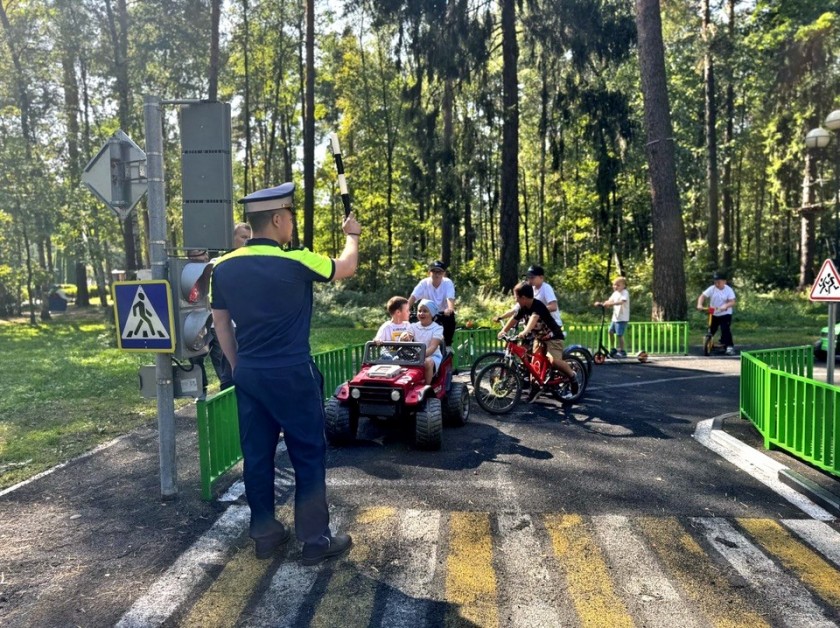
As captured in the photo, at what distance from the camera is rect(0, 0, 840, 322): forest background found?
2091cm

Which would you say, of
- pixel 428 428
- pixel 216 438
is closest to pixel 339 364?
pixel 428 428

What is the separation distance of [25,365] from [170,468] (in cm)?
1127

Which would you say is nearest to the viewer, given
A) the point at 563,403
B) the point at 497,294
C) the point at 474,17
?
the point at 563,403

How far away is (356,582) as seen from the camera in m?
3.90

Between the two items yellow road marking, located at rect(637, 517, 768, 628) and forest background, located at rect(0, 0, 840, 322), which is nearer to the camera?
yellow road marking, located at rect(637, 517, 768, 628)

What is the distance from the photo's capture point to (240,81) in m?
38.4

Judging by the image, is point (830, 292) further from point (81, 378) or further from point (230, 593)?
point (81, 378)

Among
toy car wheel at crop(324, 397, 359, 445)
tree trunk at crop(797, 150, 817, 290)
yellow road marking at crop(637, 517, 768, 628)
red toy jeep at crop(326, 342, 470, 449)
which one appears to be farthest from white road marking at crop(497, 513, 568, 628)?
tree trunk at crop(797, 150, 817, 290)

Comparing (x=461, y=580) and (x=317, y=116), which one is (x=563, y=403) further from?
Result: (x=317, y=116)

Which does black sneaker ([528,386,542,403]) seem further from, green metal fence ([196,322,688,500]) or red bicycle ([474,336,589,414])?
green metal fence ([196,322,688,500])

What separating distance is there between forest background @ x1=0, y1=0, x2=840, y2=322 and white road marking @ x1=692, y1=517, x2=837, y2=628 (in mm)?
13111

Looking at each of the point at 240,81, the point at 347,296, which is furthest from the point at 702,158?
the point at 240,81

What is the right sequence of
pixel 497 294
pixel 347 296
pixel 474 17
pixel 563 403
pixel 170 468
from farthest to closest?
pixel 347 296 → pixel 497 294 → pixel 474 17 → pixel 563 403 → pixel 170 468

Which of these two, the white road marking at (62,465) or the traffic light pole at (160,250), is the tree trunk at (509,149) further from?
the traffic light pole at (160,250)
